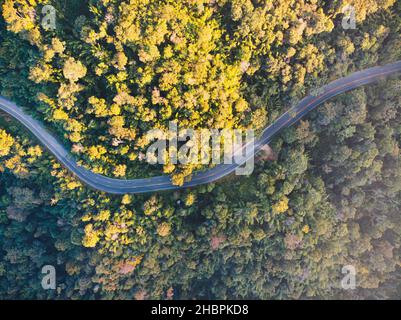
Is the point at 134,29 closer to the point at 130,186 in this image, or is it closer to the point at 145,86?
the point at 145,86

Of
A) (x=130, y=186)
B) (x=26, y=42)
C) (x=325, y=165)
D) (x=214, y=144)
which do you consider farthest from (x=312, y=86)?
(x=26, y=42)

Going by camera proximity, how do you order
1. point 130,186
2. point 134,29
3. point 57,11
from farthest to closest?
1. point 130,186
2. point 57,11
3. point 134,29

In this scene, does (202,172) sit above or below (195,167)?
below

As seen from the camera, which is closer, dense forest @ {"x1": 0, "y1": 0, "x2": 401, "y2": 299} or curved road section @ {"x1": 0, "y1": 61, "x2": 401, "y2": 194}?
dense forest @ {"x1": 0, "y1": 0, "x2": 401, "y2": 299}

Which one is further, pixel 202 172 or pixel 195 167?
pixel 202 172
